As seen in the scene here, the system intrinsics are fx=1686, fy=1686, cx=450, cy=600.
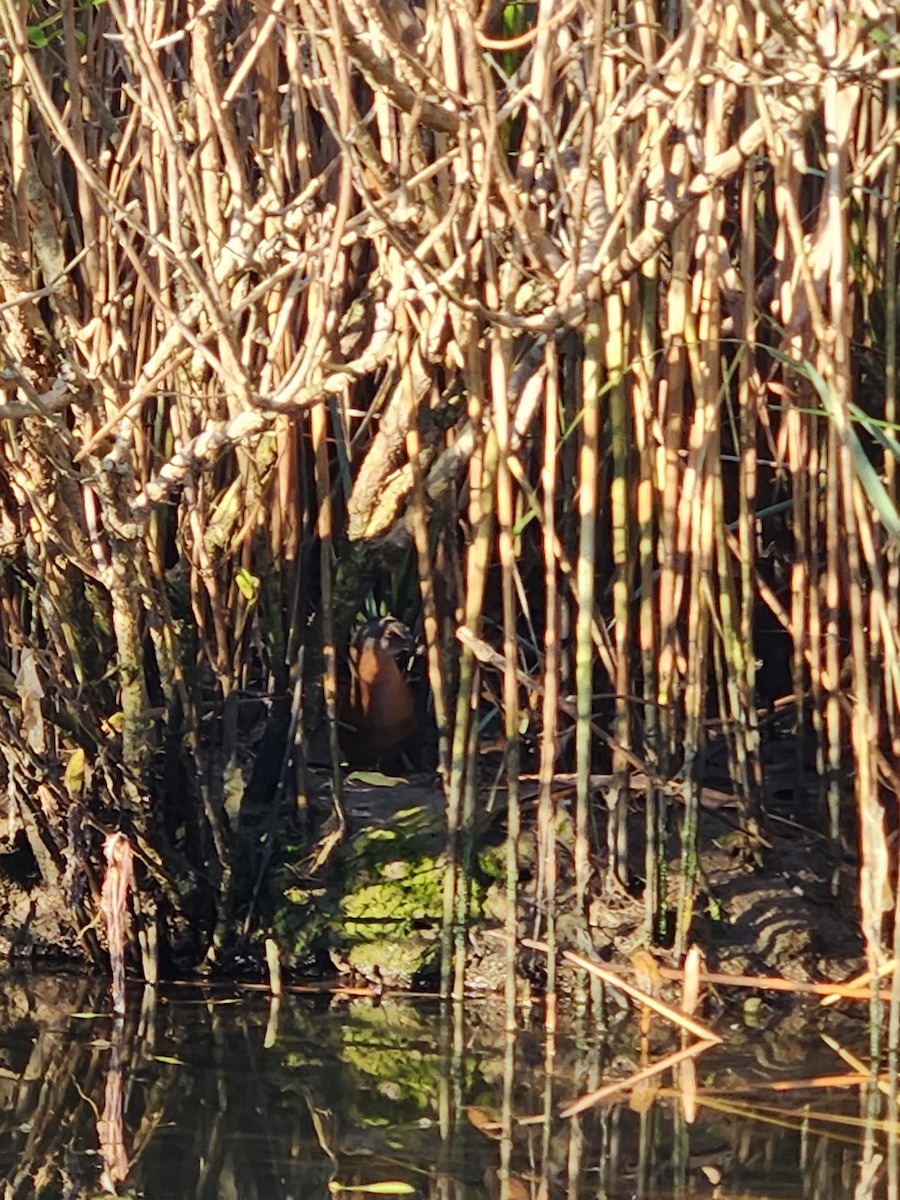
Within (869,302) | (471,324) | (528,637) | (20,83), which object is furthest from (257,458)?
(869,302)

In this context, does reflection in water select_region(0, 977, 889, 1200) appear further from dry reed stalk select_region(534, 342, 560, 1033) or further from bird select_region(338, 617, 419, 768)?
bird select_region(338, 617, 419, 768)

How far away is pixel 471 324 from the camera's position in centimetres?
252

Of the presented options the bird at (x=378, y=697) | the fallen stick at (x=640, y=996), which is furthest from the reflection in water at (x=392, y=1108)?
the bird at (x=378, y=697)

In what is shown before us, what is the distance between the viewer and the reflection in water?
6.95 ft

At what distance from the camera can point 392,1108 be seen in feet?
7.72

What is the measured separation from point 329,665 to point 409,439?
457 mm

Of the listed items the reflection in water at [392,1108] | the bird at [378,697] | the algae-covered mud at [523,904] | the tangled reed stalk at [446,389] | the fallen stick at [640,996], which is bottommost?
the reflection in water at [392,1108]

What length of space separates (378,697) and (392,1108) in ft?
3.06

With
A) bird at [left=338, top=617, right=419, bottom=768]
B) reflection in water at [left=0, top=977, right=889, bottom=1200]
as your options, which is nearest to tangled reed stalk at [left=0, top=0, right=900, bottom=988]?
bird at [left=338, top=617, right=419, bottom=768]

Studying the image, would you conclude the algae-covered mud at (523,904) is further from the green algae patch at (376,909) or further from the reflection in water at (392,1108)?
the reflection in water at (392,1108)

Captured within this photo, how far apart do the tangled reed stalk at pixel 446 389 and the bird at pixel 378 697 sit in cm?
12

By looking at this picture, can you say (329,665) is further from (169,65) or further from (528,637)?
(169,65)

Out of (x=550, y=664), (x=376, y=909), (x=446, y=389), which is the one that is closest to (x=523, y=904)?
(x=376, y=909)

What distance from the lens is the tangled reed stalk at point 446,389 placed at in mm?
2283
